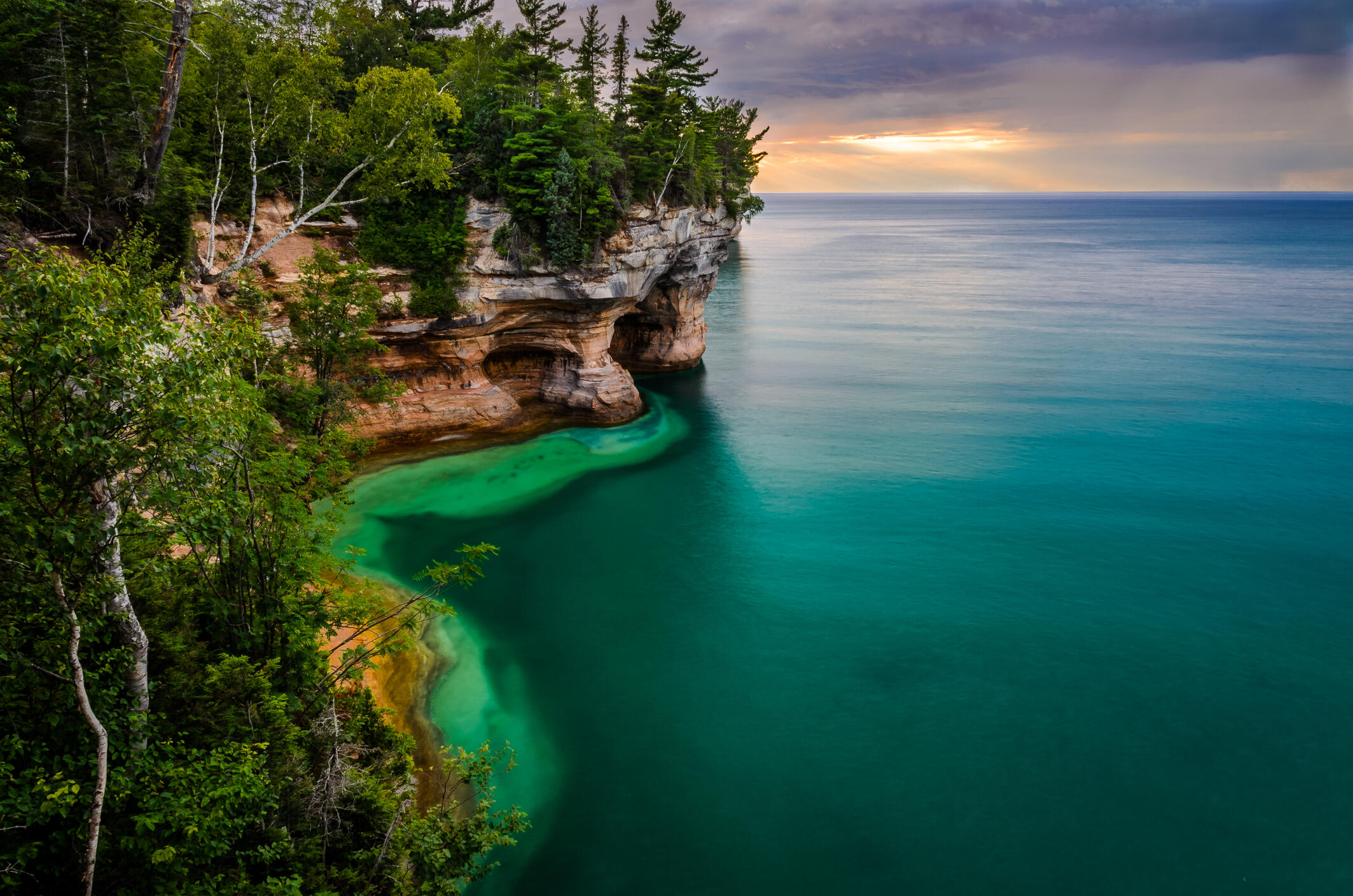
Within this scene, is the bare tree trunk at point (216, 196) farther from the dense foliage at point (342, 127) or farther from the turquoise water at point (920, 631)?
Answer: the turquoise water at point (920, 631)

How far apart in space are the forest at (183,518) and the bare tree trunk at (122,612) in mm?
28

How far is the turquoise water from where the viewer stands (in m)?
13.1

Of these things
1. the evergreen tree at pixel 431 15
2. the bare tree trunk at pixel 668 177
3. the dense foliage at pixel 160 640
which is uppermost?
the evergreen tree at pixel 431 15

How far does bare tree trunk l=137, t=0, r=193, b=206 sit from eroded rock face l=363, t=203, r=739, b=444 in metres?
12.7

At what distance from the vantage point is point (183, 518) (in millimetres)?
7098

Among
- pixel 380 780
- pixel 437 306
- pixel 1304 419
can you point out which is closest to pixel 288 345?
pixel 437 306

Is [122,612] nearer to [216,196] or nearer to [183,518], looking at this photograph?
[183,518]

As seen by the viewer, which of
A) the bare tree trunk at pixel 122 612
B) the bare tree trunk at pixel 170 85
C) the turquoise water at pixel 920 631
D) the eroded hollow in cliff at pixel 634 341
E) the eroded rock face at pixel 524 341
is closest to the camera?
the bare tree trunk at pixel 122 612

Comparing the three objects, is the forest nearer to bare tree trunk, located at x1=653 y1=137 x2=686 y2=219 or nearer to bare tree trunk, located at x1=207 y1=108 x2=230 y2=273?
bare tree trunk, located at x1=207 y1=108 x2=230 y2=273

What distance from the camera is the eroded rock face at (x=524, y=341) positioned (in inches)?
1133

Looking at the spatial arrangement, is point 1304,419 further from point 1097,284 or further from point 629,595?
point 1097,284

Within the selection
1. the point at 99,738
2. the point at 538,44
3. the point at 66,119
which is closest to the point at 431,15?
the point at 538,44

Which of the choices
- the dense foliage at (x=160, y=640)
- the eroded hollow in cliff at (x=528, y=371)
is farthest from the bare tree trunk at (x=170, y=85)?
the eroded hollow in cliff at (x=528, y=371)

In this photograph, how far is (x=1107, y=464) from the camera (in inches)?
1181
